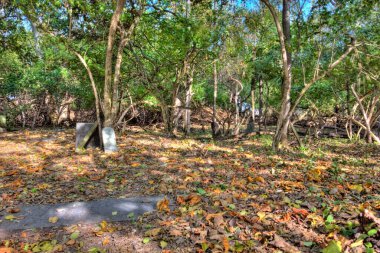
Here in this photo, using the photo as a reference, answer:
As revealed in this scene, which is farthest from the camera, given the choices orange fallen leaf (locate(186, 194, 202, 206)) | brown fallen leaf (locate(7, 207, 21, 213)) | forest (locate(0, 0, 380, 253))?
orange fallen leaf (locate(186, 194, 202, 206))

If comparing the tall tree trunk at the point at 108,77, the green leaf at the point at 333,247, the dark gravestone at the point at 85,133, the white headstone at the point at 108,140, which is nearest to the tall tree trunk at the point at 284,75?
the tall tree trunk at the point at 108,77

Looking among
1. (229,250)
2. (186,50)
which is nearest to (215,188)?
(229,250)

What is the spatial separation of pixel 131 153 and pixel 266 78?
743cm

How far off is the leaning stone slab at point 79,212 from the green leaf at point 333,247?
2.14 m

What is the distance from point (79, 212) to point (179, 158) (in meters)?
3.53

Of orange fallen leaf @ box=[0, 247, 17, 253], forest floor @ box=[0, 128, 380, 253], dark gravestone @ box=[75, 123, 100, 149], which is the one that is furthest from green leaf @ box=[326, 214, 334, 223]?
dark gravestone @ box=[75, 123, 100, 149]

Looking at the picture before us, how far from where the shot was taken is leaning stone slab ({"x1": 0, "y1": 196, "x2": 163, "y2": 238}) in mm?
3611

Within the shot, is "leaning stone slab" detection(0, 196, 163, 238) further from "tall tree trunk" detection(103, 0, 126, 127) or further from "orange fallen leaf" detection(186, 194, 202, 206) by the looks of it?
"tall tree trunk" detection(103, 0, 126, 127)

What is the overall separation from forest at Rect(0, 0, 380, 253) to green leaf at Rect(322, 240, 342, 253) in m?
0.01

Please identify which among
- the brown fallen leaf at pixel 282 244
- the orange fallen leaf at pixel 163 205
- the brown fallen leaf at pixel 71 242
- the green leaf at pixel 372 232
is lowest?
the brown fallen leaf at pixel 71 242

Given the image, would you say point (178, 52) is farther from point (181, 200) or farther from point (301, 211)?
point (301, 211)

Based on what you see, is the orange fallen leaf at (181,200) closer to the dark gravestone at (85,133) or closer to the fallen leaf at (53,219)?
the fallen leaf at (53,219)

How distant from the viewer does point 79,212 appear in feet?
12.9

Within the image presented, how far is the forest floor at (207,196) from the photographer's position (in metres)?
3.13
